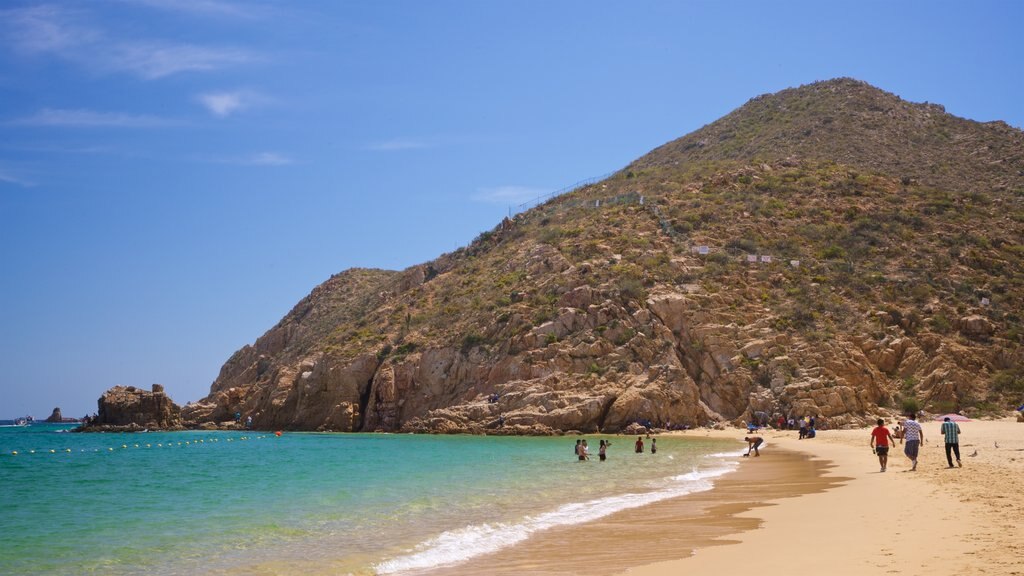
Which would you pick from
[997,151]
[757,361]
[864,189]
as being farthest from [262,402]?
[997,151]

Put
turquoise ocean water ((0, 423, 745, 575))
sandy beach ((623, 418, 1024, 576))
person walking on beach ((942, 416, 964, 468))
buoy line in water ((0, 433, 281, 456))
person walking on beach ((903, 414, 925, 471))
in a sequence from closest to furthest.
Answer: sandy beach ((623, 418, 1024, 576)) < turquoise ocean water ((0, 423, 745, 575)) < person walking on beach ((942, 416, 964, 468)) < person walking on beach ((903, 414, 925, 471)) < buoy line in water ((0, 433, 281, 456))

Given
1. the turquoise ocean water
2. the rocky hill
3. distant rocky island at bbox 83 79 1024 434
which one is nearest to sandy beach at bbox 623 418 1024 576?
the turquoise ocean water

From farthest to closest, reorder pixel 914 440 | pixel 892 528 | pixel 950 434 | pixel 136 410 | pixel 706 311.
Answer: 1. pixel 136 410
2. pixel 706 311
3. pixel 914 440
4. pixel 950 434
5. pixel 892 528

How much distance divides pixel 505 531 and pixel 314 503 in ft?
22.1

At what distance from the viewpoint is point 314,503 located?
1914 centimetres

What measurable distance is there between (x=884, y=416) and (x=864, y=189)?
31.3 metres

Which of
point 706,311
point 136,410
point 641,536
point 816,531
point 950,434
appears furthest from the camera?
point 136,410

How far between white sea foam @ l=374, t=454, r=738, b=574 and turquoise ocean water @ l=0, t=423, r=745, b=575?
0.12ft

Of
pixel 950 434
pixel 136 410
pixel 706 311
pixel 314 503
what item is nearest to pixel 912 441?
pixel 950 434

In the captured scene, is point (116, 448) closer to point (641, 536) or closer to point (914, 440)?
point (641, 536)

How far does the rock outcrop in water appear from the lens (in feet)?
228

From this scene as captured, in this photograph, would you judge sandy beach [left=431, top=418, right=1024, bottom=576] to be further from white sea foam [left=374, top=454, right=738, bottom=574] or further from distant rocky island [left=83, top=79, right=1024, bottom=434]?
distant rocky island [left=83, top=79, right=1024, bottom=434]

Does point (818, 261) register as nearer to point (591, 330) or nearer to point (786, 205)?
point (786, 205)

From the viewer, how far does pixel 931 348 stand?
1880 inches
